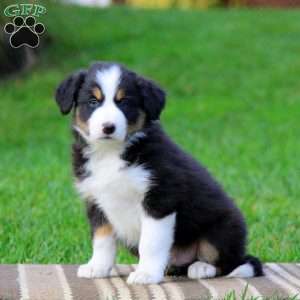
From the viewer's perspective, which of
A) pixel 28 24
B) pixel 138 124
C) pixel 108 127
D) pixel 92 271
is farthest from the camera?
pixel 28 24

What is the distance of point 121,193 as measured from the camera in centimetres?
Result: 429

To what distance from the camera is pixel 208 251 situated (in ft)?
15.0

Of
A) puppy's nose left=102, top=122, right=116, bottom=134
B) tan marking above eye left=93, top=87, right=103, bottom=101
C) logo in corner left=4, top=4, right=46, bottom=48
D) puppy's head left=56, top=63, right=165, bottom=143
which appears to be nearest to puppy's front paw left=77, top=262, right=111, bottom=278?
puppy's head left=56, top=63, right=165, bottom=143

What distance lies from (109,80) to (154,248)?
89cm

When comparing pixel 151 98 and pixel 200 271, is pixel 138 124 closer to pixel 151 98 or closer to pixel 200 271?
pixel 151 98

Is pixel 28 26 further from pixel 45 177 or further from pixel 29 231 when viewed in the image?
pixel 45 177

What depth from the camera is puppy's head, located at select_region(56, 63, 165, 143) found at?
416 centimetres

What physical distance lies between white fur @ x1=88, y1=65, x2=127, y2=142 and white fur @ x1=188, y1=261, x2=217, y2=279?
2.75 ft

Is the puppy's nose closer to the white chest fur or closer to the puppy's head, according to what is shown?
the puppy's head

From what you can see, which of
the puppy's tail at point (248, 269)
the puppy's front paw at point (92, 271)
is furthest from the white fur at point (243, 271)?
the puppy's front paw at point (92, 271)

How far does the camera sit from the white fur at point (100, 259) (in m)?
4.49

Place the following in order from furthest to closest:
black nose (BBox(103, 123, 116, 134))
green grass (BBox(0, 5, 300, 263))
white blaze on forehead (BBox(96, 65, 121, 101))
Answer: green grass (BBox(0, 5, 300, 263)), white blaze on forehead (BBox(96, 65, 121, 101)), black nose (BBox(103, 123, 116, 134))

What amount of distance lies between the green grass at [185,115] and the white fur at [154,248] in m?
1.35

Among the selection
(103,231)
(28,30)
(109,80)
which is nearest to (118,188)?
(103,231)
